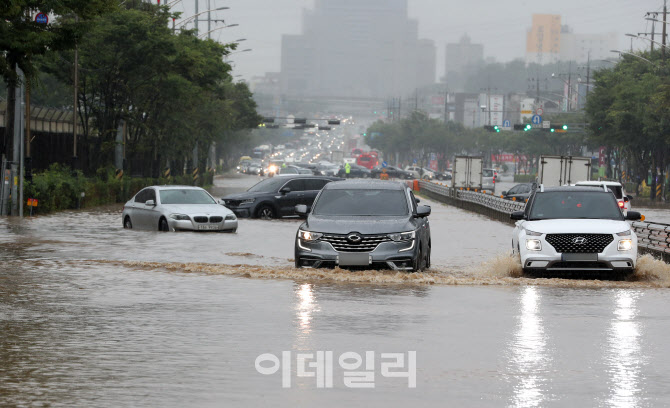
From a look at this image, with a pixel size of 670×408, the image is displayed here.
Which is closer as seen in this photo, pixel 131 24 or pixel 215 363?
pixel 215 363

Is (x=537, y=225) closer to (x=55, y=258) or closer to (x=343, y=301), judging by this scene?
(x=343, y=301)

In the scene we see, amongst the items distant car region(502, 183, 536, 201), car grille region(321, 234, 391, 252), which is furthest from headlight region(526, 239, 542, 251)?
distant car region(502, 183, 536, 201)

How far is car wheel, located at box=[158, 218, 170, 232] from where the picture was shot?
101 feet

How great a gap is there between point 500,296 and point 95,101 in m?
42.7

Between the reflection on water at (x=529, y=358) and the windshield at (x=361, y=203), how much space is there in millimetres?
4864

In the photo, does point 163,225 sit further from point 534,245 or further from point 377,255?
point 534,245

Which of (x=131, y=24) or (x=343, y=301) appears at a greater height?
(x=131, y=24)

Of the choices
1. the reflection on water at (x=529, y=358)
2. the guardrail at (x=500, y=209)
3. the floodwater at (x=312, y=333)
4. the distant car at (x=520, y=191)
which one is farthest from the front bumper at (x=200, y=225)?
the distant car at (x=520, y=191)

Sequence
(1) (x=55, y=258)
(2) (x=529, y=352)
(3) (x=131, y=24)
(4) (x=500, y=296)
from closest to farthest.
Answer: (2) (x=529, y=352) < (4) (x=500, y=296) < (1) (x=55, y=258) < (3) (x=131, y=24)

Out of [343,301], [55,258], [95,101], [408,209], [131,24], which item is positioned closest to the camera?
[343,301]

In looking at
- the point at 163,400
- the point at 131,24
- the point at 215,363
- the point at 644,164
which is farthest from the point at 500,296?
the point at 644,164

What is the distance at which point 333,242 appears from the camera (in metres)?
19.1

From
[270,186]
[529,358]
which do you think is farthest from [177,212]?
[529,358]

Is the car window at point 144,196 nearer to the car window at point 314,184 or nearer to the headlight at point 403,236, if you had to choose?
the car window at point 314,184
